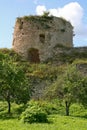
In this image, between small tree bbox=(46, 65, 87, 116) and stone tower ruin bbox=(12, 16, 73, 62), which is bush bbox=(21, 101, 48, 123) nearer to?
small tree bbox=(46, 65, 87, 116)

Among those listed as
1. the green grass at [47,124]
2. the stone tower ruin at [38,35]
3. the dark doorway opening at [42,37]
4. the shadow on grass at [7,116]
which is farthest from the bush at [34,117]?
the dark doorway opening at [42,37]

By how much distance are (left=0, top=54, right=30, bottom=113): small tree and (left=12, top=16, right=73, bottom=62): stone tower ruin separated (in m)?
11.8

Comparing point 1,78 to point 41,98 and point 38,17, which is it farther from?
point 38,17

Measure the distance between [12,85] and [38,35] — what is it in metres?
13.2

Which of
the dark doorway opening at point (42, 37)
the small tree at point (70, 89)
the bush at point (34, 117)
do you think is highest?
the dark doorway opening at point (42, 37)

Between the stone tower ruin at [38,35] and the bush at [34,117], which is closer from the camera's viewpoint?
the bush at [34,117]

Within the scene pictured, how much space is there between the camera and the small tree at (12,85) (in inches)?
1019

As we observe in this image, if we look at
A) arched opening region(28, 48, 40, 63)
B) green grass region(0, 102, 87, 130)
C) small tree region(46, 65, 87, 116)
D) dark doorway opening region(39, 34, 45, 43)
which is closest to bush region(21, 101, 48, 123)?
green grass region(0, 102, 87, 130)

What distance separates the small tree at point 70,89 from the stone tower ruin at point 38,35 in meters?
11.4

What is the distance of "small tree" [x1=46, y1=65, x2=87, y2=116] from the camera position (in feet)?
84.3

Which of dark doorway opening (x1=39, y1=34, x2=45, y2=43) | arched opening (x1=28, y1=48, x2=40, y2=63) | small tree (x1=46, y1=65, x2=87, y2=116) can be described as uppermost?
dark doorway opening (x1=39, y1=34, x2=45, y2=43)

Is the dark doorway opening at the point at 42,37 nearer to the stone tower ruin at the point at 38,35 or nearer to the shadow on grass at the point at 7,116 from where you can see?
the stone tower ruin at the point at 38,35

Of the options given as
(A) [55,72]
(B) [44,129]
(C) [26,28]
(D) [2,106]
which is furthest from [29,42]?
(B) [44,129]

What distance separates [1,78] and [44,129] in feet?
27.6
